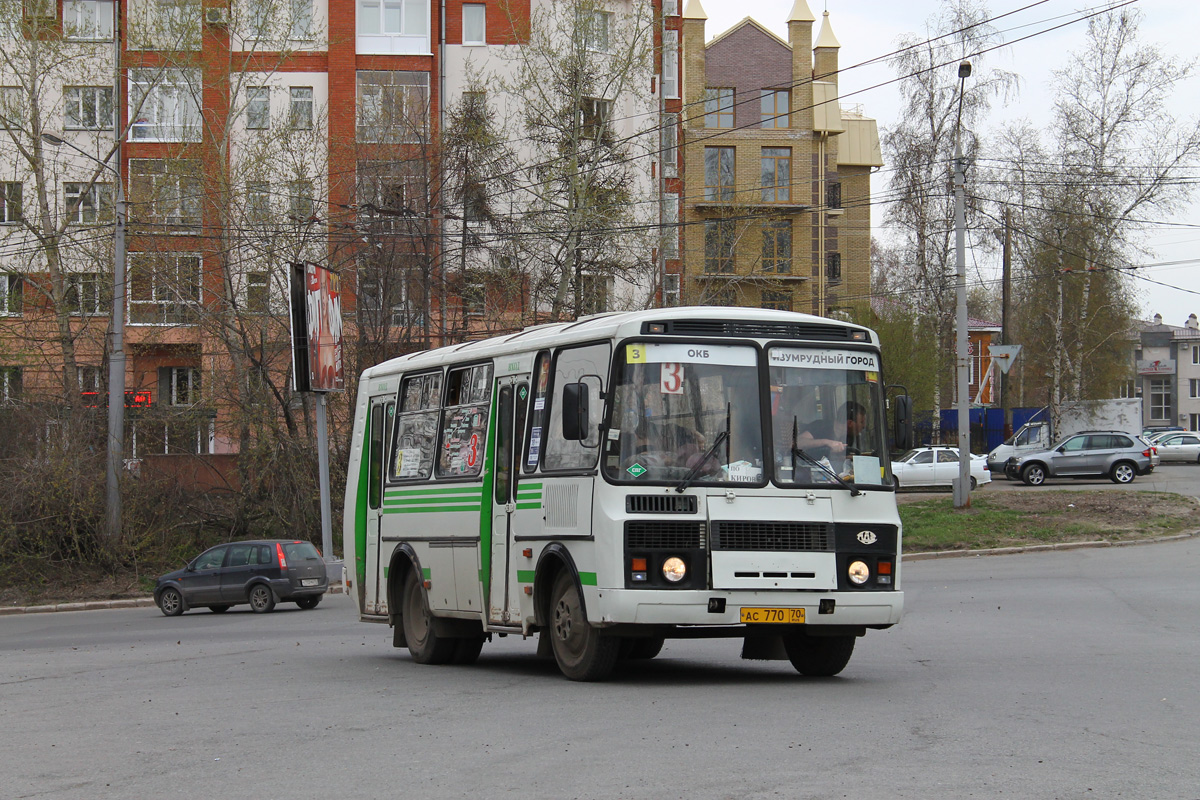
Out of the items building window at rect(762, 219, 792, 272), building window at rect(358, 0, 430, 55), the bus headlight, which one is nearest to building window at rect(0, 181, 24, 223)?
building window at rect(358, 0, 430, 55)

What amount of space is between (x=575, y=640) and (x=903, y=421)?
3149 millimetres

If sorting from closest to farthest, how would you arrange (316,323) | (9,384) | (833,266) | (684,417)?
(684,417)
(316,323)
(9,384)
(833,266)

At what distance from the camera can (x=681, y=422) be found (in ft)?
→ 35.7

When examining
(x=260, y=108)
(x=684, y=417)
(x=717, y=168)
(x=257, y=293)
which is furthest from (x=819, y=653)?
(x=717, y=168)

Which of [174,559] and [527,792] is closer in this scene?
[527,792]

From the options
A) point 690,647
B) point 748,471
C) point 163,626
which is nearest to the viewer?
point 748,471

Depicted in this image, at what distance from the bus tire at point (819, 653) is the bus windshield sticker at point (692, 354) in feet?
7.44

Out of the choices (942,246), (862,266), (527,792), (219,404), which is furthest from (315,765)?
(862,266)

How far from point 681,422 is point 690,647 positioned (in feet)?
18.7

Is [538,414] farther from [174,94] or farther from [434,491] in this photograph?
[174,94]

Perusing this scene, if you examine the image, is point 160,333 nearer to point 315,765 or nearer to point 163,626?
point 163,626

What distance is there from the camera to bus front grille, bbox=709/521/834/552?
10680 millimetres

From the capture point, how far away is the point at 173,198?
38.6 m

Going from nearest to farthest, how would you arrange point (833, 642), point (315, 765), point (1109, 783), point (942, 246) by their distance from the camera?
point (1109, 783) → point (315, 765) → point (833, 642) → point (942, 246)
